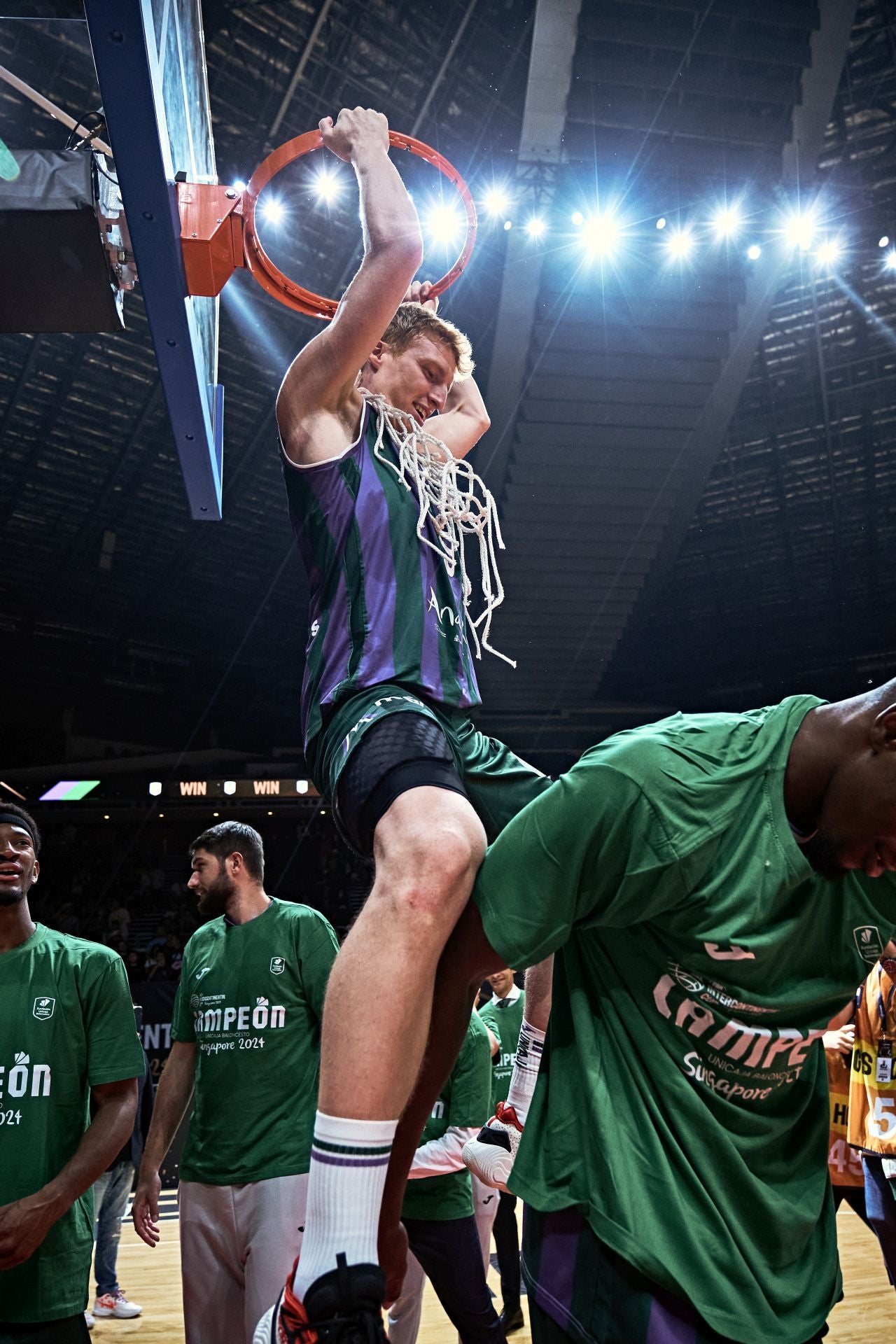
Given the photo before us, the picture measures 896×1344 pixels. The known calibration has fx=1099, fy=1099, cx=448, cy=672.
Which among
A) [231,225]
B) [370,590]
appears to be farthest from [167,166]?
[370,590]

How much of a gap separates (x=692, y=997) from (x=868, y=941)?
0.99ft

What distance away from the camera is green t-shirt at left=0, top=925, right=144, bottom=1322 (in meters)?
3.04

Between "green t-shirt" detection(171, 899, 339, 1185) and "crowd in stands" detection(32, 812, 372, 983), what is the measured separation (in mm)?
11539

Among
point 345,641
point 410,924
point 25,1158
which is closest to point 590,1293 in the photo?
point 410,924

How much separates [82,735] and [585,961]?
18.3 metres

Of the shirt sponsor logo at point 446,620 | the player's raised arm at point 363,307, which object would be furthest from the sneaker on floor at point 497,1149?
the player's raised arm at point 363,307

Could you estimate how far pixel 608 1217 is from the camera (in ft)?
4.72

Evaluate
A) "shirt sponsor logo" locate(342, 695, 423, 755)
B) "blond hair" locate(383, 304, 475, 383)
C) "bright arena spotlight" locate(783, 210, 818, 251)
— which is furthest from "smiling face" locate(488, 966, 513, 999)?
"bright arena spotlight" locate(783, 210, 818, 251)

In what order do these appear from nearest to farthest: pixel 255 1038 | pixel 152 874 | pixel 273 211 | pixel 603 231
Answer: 1. pixel 255 1038
2. pixel 273 211
3. pixel 603 231
4. pixel 152 874

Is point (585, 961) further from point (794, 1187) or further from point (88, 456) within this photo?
point (88, 456)

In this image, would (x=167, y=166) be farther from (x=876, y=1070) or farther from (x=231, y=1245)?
(x=876, y=1070)

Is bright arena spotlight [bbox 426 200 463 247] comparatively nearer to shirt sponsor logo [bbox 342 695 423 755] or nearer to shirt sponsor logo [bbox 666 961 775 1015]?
shirt sponsor logo [bbox 342 695 423 755]

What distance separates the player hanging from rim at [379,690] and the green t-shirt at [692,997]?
7.4 inches

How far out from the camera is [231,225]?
2914 millimetres
